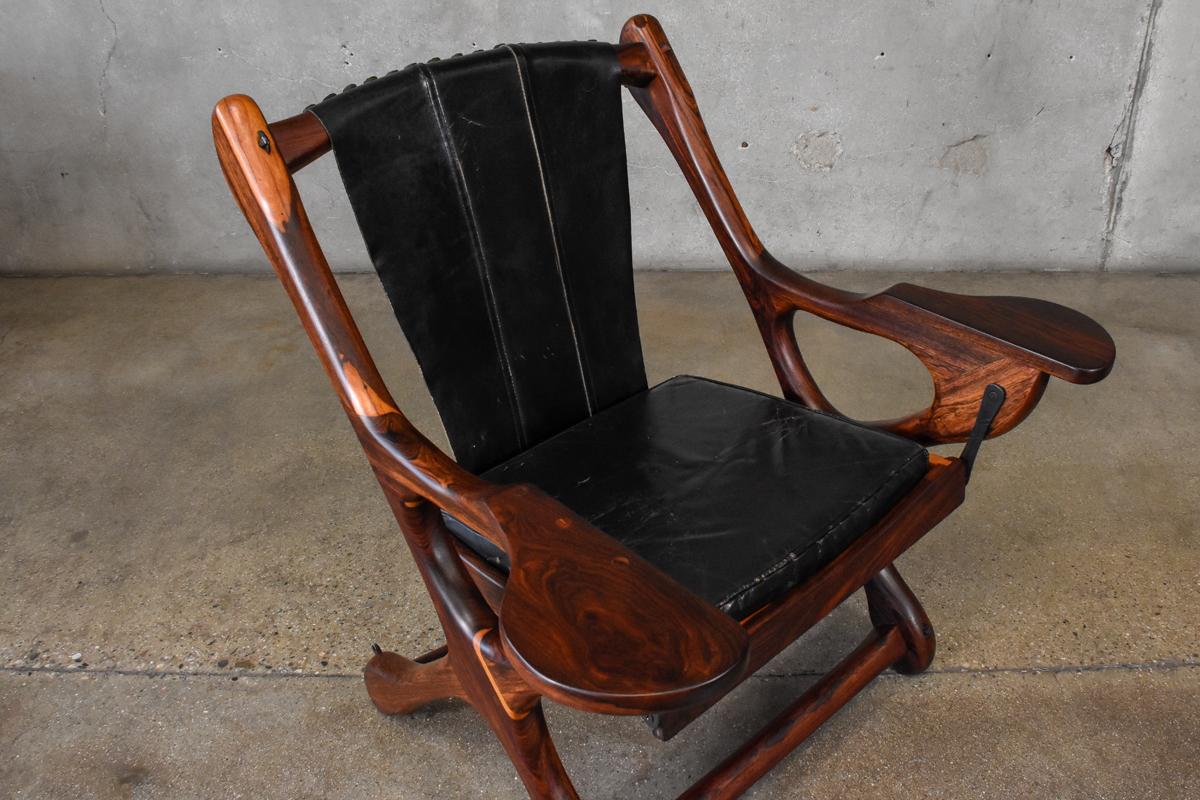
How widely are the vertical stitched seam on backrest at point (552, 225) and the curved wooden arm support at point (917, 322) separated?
0.22m

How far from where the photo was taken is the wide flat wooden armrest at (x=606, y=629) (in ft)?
2.53

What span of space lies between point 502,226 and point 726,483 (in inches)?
18.7

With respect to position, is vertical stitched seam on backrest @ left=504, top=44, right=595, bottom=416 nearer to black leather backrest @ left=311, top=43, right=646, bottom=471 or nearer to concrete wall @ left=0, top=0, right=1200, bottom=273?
black leather backrest @ left=311, top=43, right=646, bottom=471

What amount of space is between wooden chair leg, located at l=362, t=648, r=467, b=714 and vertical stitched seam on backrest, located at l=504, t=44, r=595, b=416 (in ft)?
1.46

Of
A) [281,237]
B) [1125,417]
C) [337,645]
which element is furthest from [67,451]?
[1125,417]

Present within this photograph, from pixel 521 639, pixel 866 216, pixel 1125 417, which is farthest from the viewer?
pixel 866 216

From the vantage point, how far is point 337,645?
183cm

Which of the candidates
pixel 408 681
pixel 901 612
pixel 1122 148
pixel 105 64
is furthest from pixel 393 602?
pixel 1122 148

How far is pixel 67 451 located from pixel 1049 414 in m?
2.41

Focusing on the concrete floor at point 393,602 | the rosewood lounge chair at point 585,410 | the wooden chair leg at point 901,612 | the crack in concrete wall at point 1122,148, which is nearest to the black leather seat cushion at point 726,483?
the rosewood lounge chair at point 585,410

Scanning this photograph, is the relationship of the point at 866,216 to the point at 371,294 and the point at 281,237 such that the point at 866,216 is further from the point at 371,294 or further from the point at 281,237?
the point at 281,237

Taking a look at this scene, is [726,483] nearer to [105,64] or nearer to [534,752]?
[534,752]

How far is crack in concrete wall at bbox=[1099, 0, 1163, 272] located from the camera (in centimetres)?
299

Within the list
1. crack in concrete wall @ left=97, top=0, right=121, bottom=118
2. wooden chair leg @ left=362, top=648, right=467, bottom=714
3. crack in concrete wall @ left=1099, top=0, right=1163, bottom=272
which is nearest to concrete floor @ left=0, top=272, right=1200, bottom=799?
wooden chair leg @ left=362, top=648, right=467, bottom=714
